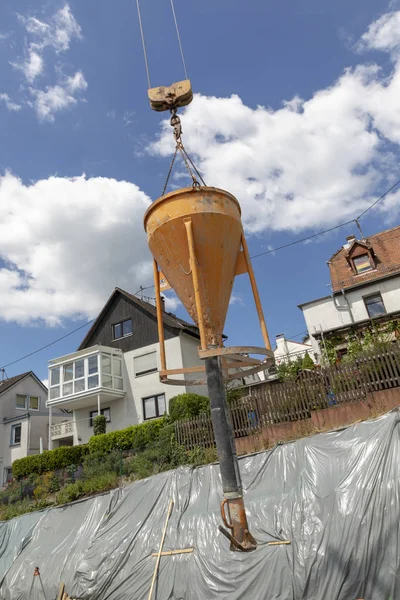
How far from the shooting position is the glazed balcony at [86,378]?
23.5 m

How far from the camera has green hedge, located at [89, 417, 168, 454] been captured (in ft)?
58.4

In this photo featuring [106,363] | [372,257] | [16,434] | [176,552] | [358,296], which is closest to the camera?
[176,552]

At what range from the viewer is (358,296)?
21656 millimetres

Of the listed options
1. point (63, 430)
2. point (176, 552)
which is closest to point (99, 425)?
point (63, 430)

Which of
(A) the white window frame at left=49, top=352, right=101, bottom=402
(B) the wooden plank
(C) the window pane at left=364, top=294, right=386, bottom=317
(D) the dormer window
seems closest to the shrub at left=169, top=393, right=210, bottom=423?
(A) the white window frame at left=49, top=352, right=101, bottom=402

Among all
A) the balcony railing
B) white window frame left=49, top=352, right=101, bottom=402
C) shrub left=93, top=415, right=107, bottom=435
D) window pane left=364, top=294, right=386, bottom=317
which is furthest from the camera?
the balcony railing

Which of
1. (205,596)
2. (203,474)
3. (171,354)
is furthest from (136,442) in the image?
(205,596)

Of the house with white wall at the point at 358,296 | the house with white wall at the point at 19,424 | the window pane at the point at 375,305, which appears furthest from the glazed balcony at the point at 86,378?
the window pane at the point at 375,305

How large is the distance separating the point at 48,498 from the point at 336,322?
50.9 ft

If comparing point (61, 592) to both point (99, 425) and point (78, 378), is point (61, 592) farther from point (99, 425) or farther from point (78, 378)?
point (78, 378)

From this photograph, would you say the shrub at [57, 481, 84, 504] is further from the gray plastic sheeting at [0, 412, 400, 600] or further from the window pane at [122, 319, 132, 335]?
the window pane at [122, 319, 132, 335]

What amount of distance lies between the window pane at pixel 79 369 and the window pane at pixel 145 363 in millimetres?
3109

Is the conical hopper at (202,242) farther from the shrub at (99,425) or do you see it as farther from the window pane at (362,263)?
the window pane at (362,263)

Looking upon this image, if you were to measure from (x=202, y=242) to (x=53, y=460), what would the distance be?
702 inches
